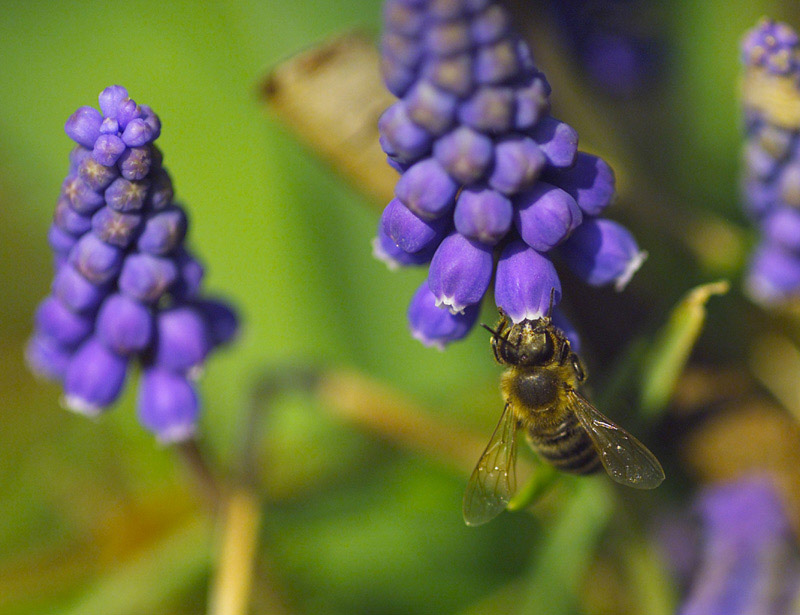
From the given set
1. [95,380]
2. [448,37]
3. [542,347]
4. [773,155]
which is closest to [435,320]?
[542,347]

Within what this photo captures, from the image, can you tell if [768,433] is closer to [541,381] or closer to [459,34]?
[541,381]

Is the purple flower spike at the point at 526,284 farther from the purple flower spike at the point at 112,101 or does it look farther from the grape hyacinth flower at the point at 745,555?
the grape hyacinth flower at the point at 745,555

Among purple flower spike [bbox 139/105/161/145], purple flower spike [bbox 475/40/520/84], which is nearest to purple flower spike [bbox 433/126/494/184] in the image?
purple flower spike [bbox 475/40/520/84]

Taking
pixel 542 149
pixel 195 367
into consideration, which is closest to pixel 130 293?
pixel 195 367

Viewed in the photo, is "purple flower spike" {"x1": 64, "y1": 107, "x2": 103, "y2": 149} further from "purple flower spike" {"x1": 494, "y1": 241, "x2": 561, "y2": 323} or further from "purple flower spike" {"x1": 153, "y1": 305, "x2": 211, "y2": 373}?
"purple flower spike" {"x1": 494, "y1": 241, "x2": 561, "y2": 323}

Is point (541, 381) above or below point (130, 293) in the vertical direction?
below

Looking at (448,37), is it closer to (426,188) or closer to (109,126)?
(426,188)
